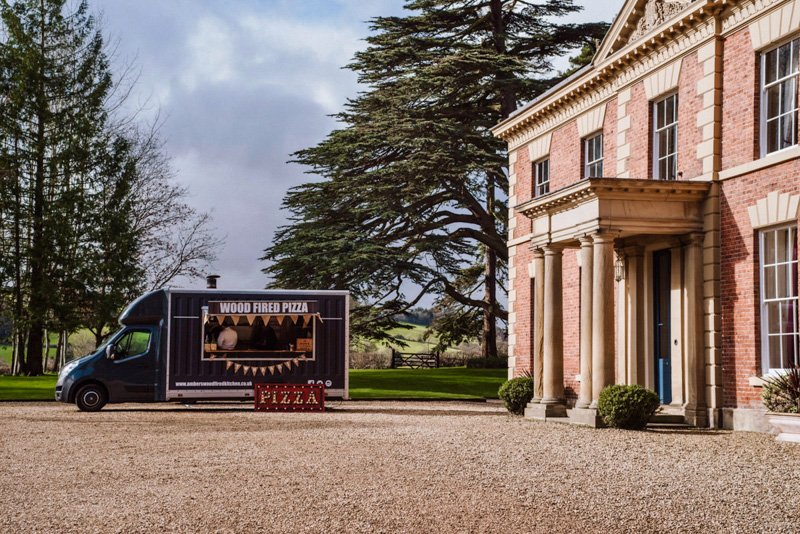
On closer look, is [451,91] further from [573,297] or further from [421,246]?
[573,297]

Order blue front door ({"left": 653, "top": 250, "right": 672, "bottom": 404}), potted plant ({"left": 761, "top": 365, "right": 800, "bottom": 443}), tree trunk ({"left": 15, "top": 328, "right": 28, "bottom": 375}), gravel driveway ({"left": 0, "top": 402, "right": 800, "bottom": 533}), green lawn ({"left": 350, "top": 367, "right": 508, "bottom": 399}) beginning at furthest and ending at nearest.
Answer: tree trunk ({"left": 15, "top": 328, "right": 28, "bottom": 375})
green lawn ({"left": 350, "top": 367, "right": 508, "bottom": 399})
blue front door ({"left": 653, "top": 250, "right": 672, "bottom": 404})
potted plant ({"left": 761, "top": 365, "right": 800, "bottom": 443})
gravel driveway ({"left": 0, "top": 402, "right": 800, "bottom": 533})

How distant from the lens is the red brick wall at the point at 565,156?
21.8 meters

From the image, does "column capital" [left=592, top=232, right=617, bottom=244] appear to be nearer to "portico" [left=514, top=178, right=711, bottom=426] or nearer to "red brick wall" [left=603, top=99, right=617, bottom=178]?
"portico" [left=514, top=178, right=711, bottom=426]

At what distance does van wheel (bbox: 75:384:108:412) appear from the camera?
21.5m

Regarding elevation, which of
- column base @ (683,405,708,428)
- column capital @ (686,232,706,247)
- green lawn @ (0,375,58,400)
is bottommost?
green lawn @ (0,375,58,400)

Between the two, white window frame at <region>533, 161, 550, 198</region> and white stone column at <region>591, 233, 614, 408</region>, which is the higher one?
white window frame at <region>533, 161, 550, 198</region>

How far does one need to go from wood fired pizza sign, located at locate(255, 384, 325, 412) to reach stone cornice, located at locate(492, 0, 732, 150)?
8.60 m

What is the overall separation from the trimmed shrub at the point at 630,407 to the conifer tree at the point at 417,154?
17.0 meters

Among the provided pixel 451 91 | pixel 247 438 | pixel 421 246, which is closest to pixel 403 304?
pixel 421 246

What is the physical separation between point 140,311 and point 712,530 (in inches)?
665

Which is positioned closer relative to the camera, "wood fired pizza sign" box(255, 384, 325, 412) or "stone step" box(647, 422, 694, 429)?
"stone step" box(647, 422, 694, 429)

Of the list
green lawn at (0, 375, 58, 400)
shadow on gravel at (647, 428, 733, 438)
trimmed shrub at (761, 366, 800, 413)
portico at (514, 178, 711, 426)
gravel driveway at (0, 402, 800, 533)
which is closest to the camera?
gravel driveway at (0, 402, 800, 533)

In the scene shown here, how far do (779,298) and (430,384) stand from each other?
18067 millimetres

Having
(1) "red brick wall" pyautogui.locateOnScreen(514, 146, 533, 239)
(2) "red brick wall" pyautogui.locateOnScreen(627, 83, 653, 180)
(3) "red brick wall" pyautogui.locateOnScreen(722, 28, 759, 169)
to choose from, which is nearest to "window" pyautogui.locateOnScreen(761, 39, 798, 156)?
(3) "red brick wall" pyautogui.locateOnScreen(722, 28, 759, 169)
